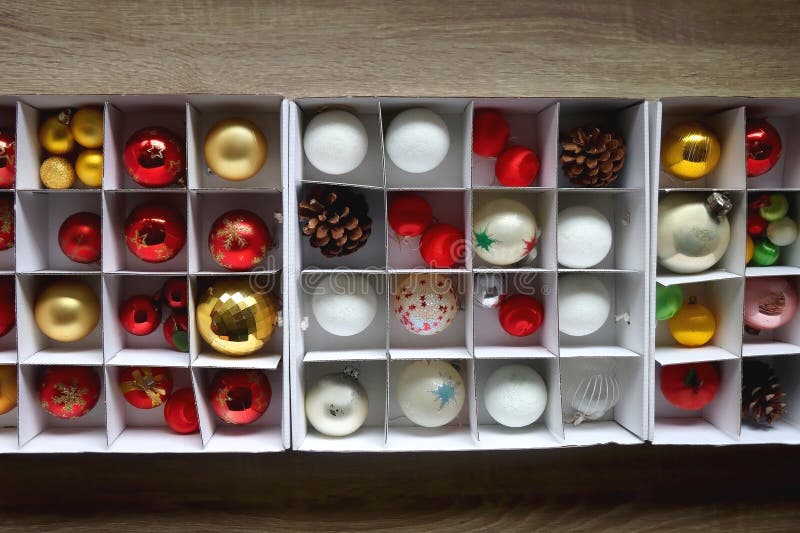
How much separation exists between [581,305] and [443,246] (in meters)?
0.39

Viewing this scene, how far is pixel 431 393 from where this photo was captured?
A: 131 centimetres

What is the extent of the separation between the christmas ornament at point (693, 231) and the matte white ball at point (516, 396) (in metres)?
0.48

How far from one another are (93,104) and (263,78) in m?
0.44

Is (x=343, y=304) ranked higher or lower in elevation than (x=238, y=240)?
lower

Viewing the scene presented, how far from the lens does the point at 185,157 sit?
1.34 meters

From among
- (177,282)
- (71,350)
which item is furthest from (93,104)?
(71,350)

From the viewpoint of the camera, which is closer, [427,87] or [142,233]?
[142,233]

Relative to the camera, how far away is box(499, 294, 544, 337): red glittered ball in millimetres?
1330

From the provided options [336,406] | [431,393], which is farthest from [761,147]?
[336,406]

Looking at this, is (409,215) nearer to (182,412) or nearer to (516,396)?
(516,396)

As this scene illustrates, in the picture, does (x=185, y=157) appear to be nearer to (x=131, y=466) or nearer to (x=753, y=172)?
(x=131, y=466)

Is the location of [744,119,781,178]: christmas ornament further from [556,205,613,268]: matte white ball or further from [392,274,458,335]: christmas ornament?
[392,274,458,335]: christmas ornament

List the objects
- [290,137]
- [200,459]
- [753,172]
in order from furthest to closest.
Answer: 1. [200,459]
2. [753,172]
3. [290,137]

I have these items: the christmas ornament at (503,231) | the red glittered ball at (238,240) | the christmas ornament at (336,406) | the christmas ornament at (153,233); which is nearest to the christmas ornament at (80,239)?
the christmas ornament at (153,233)
